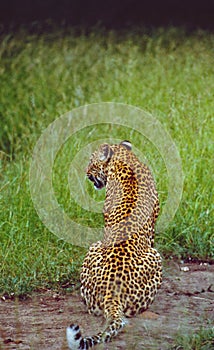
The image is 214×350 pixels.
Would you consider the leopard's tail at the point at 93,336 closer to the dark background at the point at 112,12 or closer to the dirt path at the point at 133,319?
the dirt path at the point at 133,319

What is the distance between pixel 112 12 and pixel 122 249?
23.2 ft

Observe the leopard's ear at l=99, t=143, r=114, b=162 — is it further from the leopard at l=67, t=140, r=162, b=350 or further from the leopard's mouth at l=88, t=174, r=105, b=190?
the leopard's mouth at l=88, t=174, r=105, b=190

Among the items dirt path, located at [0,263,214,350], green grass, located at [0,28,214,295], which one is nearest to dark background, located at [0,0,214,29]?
green grass, located at [0,28,214,295]

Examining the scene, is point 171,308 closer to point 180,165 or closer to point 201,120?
point 180,165

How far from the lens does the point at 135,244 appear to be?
5.02 m

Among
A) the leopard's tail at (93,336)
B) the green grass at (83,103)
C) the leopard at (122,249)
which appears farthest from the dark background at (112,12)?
the leopard's tail at (93,336)

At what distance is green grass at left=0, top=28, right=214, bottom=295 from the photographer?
5.92m

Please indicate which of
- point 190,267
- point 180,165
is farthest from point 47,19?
point 190,267

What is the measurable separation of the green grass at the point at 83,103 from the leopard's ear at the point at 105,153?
0.74 metres

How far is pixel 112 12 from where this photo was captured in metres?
→ 11.5

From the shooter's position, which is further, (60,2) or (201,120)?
(60,2)

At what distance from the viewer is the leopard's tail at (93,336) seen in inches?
154

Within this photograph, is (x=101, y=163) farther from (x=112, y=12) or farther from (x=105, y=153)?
(x=112, y=12)

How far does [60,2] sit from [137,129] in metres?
4.49
